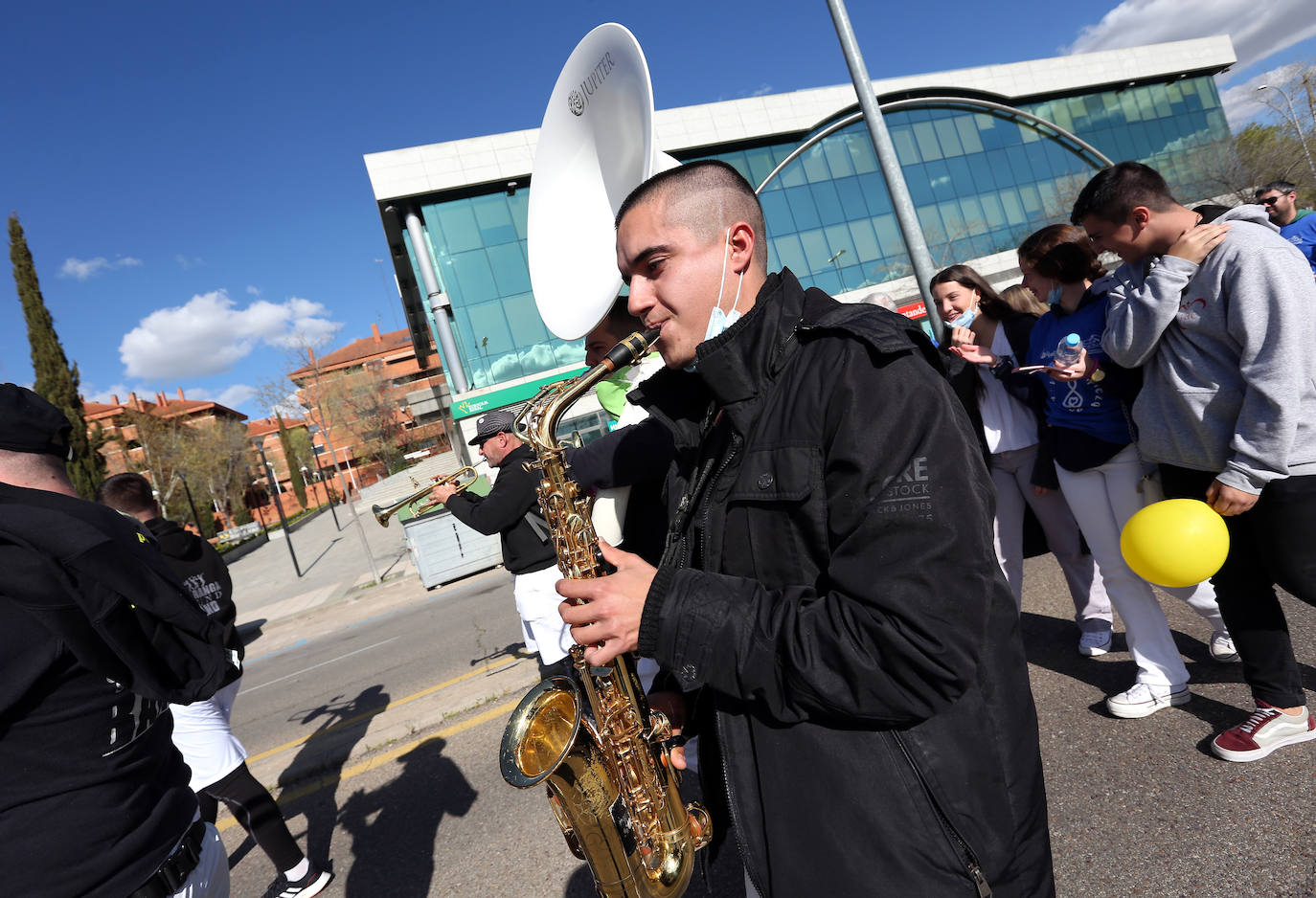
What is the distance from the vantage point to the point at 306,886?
3.35 meters

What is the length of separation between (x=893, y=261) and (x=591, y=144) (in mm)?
28058

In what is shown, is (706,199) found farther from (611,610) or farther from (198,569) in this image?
(198,569)

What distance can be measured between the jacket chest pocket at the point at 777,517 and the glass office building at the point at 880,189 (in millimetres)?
20580

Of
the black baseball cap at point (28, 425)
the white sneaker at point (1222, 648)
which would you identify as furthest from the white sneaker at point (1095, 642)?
the black baseball cap at point (28, 425)

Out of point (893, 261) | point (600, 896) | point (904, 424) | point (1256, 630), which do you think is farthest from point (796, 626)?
point (893, 261)

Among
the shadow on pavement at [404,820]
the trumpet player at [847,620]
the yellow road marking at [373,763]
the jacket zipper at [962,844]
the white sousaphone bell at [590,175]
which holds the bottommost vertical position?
the shadow on pavement at [404,820]

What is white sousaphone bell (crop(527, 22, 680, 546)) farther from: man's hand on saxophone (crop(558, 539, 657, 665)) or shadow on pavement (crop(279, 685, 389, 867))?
shadow on pavement (crop(279, 685, 389, 867))

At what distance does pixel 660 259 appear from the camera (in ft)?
5.45

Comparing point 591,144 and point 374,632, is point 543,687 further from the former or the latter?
point 374,632

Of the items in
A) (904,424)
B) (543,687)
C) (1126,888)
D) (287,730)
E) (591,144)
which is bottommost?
(1126,888)

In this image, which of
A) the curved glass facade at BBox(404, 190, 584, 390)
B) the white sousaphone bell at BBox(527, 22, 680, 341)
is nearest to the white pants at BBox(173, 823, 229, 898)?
the white sousaphone bell at BBox(527, 22, 680, 341)

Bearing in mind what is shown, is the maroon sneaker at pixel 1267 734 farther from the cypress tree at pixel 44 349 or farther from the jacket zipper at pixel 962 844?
the cypress tree at pixel 44 349

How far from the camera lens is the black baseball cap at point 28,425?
71.7 inches

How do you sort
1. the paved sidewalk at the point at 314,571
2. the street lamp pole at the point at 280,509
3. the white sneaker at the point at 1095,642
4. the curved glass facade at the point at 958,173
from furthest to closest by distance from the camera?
the curved glass facade at the point at 958,173 < the street lamp pole at the point at 280,509 < the paved sidewalk at the point at 314,571 < the white sneaker at the point at 1095,642
